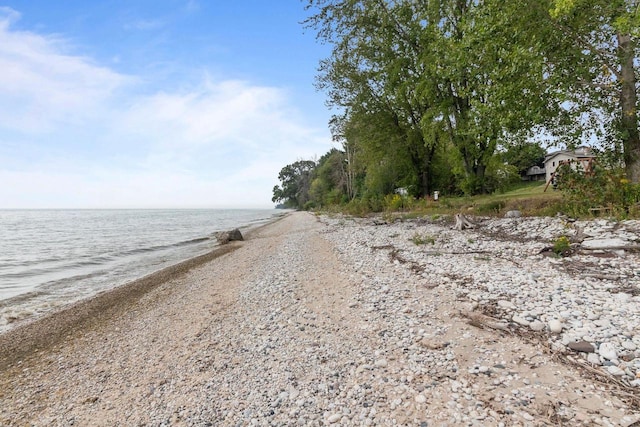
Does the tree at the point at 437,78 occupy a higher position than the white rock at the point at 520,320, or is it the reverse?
the tree at the point at 437,78

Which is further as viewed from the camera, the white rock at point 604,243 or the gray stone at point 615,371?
the white rock at point 604,243

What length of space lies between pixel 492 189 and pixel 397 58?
11.4 m

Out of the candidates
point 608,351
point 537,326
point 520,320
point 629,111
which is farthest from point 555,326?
point 629,111

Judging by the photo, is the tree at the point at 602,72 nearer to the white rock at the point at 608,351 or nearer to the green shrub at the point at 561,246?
the green shrub at the point at 561,246

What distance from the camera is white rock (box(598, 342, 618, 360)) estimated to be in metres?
3.29

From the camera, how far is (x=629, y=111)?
9.73 meters

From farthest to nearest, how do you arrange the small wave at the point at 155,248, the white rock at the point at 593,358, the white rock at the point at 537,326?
the small wave at the point at 155,248 → the white rock at the point at 537,326 → the white rock at the point at 593,358

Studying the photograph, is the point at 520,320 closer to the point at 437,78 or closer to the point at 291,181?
the point at 437,78

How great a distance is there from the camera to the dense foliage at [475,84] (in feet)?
32.8

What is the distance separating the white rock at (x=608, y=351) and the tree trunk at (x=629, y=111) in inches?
391

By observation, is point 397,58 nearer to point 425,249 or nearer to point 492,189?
point 492,189

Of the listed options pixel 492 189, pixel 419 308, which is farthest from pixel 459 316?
pixel 492 189

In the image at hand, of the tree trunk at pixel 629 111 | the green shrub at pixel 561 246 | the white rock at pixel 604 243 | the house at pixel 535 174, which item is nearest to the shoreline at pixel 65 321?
the green shrub at pixel 561 246

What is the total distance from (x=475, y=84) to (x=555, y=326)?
1402 cm
